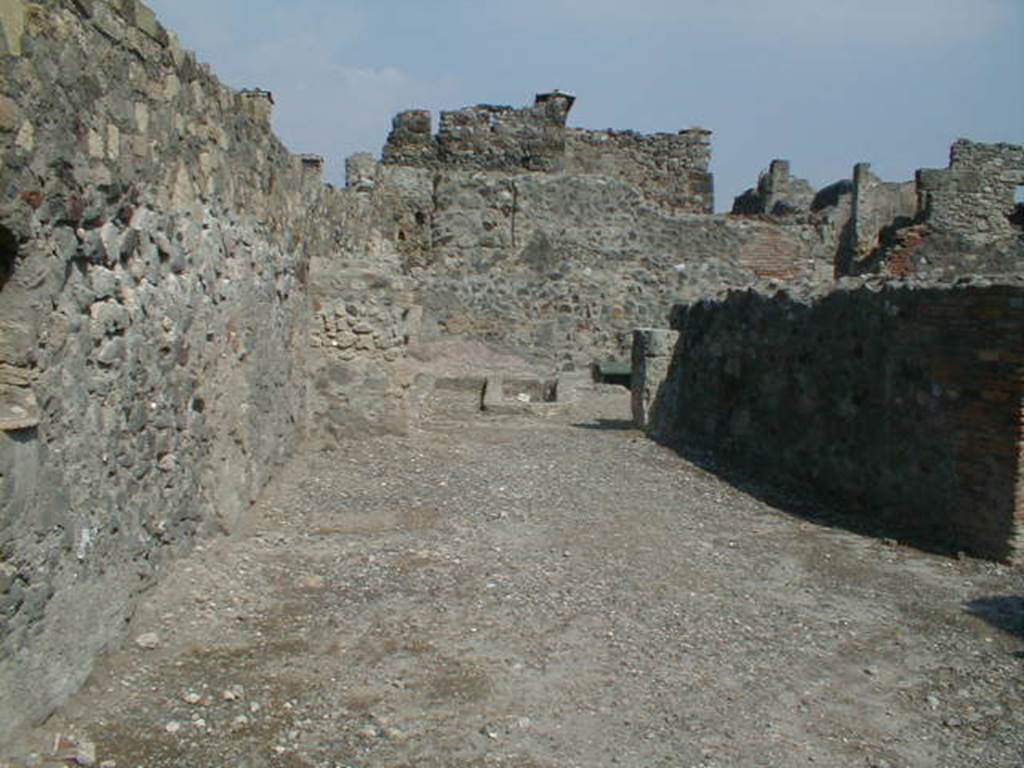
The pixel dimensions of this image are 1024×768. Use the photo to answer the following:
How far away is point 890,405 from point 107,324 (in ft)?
16.5

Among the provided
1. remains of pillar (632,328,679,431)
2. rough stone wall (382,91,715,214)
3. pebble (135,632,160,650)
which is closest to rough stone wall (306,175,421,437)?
remains of pillar (632,328,679,431)

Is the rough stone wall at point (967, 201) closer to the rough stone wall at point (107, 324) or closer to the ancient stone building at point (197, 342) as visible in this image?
the ancient stone building at point (197, 342)

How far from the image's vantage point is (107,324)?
3.83 meters

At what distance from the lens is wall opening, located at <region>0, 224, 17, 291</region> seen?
306cm

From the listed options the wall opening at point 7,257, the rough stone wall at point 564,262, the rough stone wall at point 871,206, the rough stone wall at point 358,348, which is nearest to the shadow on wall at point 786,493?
the rough stone wall at point 358,348

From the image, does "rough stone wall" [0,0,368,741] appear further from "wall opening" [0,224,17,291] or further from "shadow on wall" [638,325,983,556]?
"shadow on wall" [638,325,983,556]

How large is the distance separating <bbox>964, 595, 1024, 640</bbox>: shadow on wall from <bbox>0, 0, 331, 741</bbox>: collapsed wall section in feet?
12.5

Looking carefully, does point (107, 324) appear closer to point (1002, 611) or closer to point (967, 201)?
point (1002, 611)

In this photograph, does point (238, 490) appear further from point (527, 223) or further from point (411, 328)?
point (527, 223)

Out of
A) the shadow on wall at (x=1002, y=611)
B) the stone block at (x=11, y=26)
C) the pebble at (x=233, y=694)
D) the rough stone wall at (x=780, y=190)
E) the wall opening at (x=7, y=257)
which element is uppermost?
the rough stone wall at (x=780, y=190)

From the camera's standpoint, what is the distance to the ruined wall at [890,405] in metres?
5.82

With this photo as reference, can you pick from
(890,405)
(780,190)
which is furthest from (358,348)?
(780,190)

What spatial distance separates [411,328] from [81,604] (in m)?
5.43

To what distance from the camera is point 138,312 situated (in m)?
4.18
